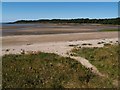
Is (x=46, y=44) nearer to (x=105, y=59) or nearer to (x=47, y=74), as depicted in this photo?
(x=105, y=59)

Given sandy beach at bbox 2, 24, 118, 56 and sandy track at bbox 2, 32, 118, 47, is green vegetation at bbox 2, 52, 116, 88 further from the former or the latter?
sandy track at bbox 2, 32, 118, 47

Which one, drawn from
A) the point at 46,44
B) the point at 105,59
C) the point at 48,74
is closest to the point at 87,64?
the point at 105,59

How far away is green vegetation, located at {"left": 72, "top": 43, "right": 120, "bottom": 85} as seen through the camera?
20.3 metres

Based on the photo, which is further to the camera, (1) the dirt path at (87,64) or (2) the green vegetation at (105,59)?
(1) the dirt path at (87,64)

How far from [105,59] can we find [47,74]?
5.64m

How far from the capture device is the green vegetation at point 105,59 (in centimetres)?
2030

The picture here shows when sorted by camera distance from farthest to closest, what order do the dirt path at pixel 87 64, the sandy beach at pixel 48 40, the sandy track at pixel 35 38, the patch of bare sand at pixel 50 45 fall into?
the sandy track at pixel 35 38 < the sandy beach at pixel 48 40 < the patch of bare sand at pixel 50 45 < the dirt path at pixel 87 64

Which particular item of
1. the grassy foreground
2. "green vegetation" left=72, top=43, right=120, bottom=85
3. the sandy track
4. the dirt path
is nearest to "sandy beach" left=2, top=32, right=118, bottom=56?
the sandy track

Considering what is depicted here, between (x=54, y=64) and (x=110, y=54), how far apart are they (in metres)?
5.35

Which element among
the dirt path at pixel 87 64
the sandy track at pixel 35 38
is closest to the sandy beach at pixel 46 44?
the sandy track at pixel 35 38

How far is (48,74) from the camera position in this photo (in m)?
19.3

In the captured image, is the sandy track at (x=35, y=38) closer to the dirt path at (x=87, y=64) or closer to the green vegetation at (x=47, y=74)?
the dirt path at (x=87, y=64)

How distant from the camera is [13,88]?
17.2 m

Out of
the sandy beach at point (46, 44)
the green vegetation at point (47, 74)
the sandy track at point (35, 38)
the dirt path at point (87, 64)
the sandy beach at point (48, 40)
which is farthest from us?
the sandy track at point (35, 38)
